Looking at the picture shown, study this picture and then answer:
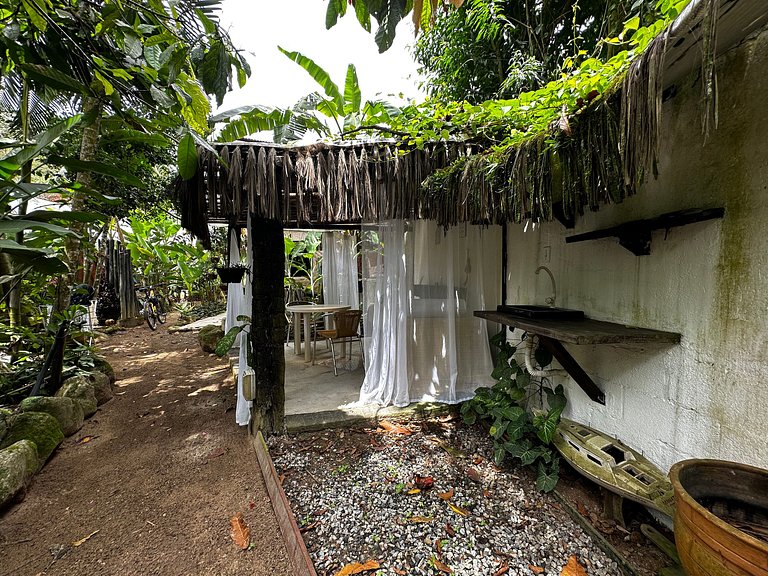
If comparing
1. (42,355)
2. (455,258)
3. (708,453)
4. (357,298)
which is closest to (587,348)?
(708,453)

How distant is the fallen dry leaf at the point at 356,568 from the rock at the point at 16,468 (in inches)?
91.4

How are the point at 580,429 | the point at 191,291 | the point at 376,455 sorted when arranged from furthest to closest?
the point at 191,291 < the point at 376,455 < the point at 580,429

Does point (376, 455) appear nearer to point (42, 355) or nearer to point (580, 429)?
point (580, 429)

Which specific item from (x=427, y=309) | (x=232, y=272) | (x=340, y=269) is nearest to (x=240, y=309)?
(x=232, y=272)

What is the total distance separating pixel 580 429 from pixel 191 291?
11250 mm

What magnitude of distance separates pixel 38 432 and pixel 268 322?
2112 millimetres

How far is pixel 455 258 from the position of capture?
333 cm

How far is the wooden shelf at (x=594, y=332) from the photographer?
5.54 ft

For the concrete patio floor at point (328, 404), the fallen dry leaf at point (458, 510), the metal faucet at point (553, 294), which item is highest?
the metal faucet at point (553, 294)

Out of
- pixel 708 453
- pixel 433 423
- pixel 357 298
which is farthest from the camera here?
pixel 357 298

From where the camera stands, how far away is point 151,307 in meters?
8.23

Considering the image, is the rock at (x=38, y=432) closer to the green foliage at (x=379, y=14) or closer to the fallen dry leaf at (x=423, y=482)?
the fallen dry leaf at (x=423, y=482)

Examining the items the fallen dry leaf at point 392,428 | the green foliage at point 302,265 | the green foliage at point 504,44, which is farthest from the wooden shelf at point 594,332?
the green foliage at point 302,265

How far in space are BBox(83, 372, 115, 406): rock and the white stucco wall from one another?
16.8 feet
